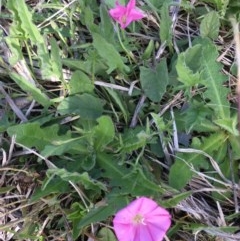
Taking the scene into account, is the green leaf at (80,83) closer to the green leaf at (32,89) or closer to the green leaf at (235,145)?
the green leaf at (32,89)

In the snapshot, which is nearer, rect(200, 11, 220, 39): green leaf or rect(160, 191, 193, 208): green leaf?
rect(160, 191, 193, 208): green leaf

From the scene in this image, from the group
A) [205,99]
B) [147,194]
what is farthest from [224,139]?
[147,194]

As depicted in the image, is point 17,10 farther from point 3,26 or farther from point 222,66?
point 222,66

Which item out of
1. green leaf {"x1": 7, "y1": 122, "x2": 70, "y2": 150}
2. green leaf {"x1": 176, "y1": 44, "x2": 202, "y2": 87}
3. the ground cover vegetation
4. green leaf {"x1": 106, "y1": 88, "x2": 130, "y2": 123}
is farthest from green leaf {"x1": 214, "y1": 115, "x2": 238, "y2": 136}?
green leaf {"x1": 7, "y1": 122, "x2": 70, "y2": 150}

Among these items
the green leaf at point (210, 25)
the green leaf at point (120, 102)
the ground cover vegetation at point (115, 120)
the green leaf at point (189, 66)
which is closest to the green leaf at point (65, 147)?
the ground cover vegetation at point (115, 120)

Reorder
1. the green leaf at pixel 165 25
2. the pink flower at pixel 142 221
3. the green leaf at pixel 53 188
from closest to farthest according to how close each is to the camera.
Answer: the pink flower at pixel 142 221
the green leaf at pixel 53 188
the green leaf at pixel 165 25

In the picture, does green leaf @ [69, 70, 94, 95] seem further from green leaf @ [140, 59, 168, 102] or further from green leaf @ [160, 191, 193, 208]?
green leaf @ [160, 191, 193, 208]

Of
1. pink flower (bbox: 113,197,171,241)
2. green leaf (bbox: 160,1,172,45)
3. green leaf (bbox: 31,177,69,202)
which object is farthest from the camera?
green leaf (bbox: 160,1,172,45)
